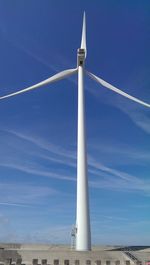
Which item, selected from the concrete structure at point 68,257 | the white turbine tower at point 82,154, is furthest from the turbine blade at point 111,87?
the concrete structure at point 68,257

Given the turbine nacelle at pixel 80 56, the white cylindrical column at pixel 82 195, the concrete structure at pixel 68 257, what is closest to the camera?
the concrete structure at pixel 68 257

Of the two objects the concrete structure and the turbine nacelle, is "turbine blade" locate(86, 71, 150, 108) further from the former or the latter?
the concrete structure

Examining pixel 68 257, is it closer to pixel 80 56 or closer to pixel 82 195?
pixel 82 195

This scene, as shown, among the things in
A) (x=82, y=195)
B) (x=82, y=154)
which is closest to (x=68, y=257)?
(x=82, y=195)

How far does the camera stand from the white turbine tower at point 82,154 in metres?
66.9

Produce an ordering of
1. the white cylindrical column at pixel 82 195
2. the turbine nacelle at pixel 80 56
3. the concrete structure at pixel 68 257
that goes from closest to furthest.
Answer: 1. the concrete structure at pixel 68 257
2. the white cylindrical column at pixel 82 195
3. the turbine nacelle at pixel 80 56

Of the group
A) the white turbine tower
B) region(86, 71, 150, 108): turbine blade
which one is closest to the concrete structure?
the white turbine tower

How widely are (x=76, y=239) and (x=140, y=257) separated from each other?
1366 cm

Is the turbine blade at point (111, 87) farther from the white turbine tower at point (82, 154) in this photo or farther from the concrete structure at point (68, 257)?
the concrete structure at point (68, 257)

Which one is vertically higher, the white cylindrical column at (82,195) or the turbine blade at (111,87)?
the turbine blade at (111,87)

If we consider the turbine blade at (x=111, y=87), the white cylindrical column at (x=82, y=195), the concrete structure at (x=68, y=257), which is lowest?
the concrete structure at (x=68, y=257)

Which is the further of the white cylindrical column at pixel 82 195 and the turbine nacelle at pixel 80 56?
the turbine nacelle at pixel 80 56

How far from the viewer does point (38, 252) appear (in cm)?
6356

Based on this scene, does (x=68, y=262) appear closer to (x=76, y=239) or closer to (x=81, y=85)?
(x=76, y=239)
